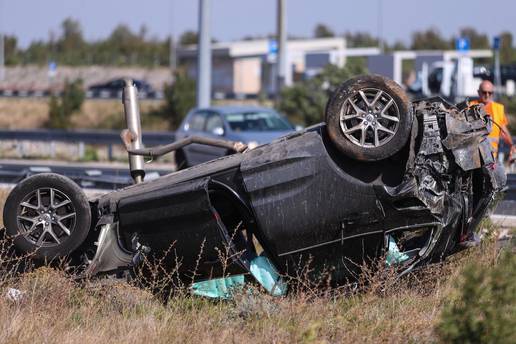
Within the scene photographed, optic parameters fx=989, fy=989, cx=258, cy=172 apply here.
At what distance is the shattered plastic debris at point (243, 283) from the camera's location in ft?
23.6

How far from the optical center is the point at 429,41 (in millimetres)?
96938

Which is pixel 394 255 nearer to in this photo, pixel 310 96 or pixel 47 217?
pixel 47 217

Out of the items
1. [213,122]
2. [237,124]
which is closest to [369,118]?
[237,124]

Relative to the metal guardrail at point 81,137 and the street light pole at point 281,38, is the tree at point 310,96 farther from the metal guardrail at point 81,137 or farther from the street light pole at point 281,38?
the metal guardrail at point 81,137

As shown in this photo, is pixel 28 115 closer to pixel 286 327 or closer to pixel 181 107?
pixel 181 107

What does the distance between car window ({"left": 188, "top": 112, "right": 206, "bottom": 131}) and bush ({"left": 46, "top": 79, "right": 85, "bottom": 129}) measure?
25.2 metres

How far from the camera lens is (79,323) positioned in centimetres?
674

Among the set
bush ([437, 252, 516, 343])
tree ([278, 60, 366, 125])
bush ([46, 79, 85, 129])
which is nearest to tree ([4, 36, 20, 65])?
bush ([46, 79, 85, 129])

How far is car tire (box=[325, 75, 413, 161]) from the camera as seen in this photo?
22.2 feet

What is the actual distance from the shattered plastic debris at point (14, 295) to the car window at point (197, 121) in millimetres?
12786

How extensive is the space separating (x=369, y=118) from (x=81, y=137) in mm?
20681

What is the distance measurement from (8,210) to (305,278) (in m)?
2.39

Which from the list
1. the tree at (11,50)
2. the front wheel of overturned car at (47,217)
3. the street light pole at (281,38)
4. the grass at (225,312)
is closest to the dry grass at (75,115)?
the street light pole at (281,38)

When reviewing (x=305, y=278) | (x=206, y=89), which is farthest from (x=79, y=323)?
(x=206, y=89)
